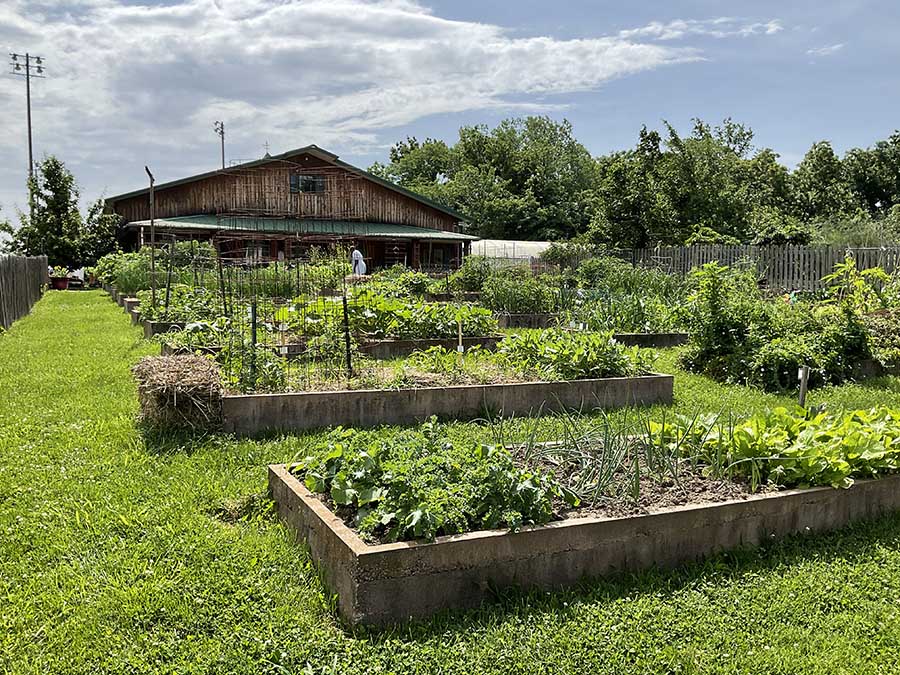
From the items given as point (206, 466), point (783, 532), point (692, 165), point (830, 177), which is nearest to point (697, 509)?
point (783, 532)

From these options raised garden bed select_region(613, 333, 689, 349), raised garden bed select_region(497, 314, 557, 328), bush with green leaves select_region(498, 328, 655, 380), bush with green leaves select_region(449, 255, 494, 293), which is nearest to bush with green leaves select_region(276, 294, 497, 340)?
bush with green leaves select_region(498, 328, 655, 380)

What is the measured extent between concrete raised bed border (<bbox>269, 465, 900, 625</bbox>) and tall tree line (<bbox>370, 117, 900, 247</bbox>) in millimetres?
20909

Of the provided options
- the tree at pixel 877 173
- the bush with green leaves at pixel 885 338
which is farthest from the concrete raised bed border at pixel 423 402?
the tree at pixel 877 173

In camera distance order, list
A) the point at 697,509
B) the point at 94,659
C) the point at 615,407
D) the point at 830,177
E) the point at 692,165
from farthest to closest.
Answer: the point at 830,177, the point at 692,165, the point at 615,407, the point at 697,509, the point at 94,659

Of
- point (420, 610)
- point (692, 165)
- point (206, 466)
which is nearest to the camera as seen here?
point (420, 610)

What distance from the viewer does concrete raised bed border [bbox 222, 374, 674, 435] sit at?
19.5 ft

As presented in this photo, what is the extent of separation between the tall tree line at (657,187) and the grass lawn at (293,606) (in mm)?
21421

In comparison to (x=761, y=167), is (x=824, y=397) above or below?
below

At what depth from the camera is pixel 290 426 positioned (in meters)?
6.02

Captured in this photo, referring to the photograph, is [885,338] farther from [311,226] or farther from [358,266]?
[311,226]

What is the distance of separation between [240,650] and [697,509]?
2.29 meters

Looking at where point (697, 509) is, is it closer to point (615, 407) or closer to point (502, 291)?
point (615, 407)

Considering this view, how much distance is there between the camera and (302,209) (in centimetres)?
2680

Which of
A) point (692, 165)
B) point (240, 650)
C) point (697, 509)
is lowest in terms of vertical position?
point (240, 650)
